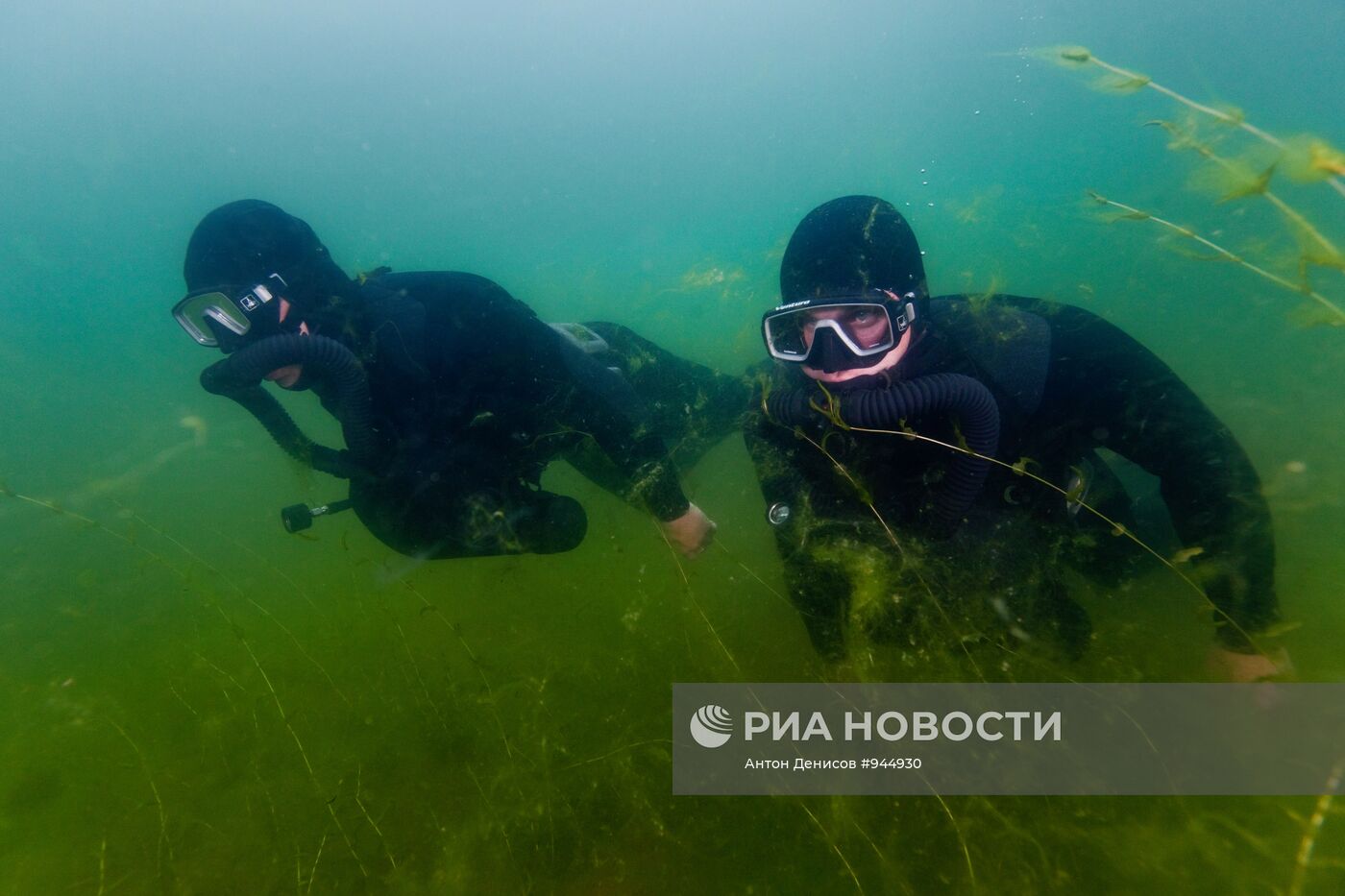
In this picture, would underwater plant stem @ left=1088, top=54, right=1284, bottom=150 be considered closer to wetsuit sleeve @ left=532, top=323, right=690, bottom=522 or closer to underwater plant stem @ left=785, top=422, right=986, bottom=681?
underwater plant stem @ left=785, top=422, right=986, bottom=681

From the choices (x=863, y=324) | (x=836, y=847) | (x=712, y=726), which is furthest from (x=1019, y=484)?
(x=712, y=726)

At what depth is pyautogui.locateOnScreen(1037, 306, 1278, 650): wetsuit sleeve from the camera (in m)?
2.57

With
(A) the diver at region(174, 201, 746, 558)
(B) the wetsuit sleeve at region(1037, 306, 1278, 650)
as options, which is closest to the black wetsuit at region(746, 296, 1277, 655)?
(B) the wetsuit sleeve at region(1037, 306, 1278, 650)

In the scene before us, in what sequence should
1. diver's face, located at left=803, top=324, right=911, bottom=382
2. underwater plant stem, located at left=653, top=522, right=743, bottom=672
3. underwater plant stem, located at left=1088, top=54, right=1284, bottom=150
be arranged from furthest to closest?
underwater plant stem, located at left=653, top=522, right=743, bottom=672, diver's face, located at left=803, top=324, right=911, bottom=382, underwater plant stem, located at left=1088, top=54, right=1284, bottom=150

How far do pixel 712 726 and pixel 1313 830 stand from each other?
257 centimetres

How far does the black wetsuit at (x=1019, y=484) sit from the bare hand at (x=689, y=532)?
69 centimetres

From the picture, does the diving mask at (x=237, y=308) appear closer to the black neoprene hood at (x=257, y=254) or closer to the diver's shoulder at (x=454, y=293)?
the black neoprene hood at (x=257, y=254)

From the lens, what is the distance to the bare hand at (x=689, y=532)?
3758 millimetres

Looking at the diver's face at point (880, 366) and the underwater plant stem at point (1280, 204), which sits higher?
the underwater plant stem at point (1280, 204)

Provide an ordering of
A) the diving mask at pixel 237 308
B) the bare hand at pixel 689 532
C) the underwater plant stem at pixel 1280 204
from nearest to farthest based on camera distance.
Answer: the underwater plant stem at pixel 1280 204 → the diving mask at pixel 237 308 → the bare hand at pixel 689 532

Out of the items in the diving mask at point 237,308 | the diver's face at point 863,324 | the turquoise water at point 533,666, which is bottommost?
the turquoise water at point 533,666

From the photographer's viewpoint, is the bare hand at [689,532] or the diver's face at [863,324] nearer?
the diver's face at [863,324]

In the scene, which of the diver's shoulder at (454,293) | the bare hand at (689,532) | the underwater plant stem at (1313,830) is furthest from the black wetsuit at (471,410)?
the underwater plant stem at (1313,830)

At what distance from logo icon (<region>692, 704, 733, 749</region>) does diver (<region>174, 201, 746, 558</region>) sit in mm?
1016
